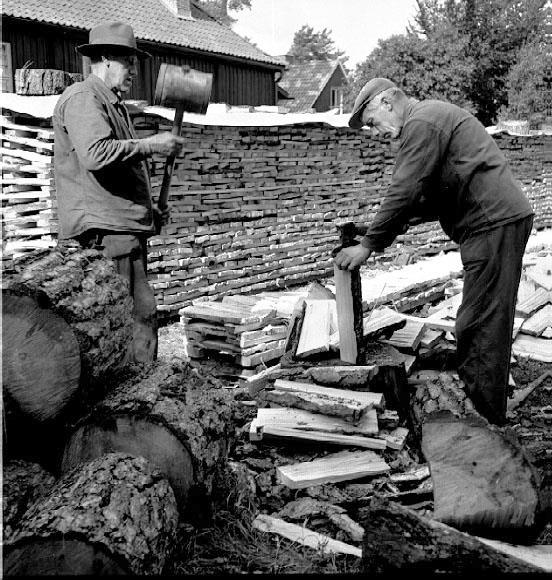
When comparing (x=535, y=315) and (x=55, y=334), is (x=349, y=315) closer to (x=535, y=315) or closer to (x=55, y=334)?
(x=55, y=334)

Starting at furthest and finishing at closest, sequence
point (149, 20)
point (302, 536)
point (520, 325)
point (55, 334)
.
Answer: point (149, 20) → point (520, 325) → point (302, 536) → point (55, 334)

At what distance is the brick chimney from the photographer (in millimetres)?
20688

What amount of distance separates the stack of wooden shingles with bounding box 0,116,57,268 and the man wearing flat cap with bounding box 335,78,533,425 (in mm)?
3822

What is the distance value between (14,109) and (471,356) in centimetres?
481

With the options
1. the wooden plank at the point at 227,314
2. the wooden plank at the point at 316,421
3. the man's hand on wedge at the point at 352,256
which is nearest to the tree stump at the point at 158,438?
the wooden plank at the point at 316,421

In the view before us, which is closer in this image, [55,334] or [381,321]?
[55,334]

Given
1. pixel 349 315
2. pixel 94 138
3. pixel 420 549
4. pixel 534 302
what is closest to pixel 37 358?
pixel 94 138

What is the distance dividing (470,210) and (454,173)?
0.23 meters

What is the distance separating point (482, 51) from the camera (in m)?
32.8

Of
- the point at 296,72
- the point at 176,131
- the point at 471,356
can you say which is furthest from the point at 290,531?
the point at 296,72

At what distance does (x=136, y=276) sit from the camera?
13.7ft

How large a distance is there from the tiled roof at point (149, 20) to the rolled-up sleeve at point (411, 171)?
13.1 metres

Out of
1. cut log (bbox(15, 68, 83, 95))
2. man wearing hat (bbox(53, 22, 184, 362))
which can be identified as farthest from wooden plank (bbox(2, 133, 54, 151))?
man wearing hat (bbox(53, 22, 184, 362))

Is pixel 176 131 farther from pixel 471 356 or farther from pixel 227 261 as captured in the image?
pixel 227 261
